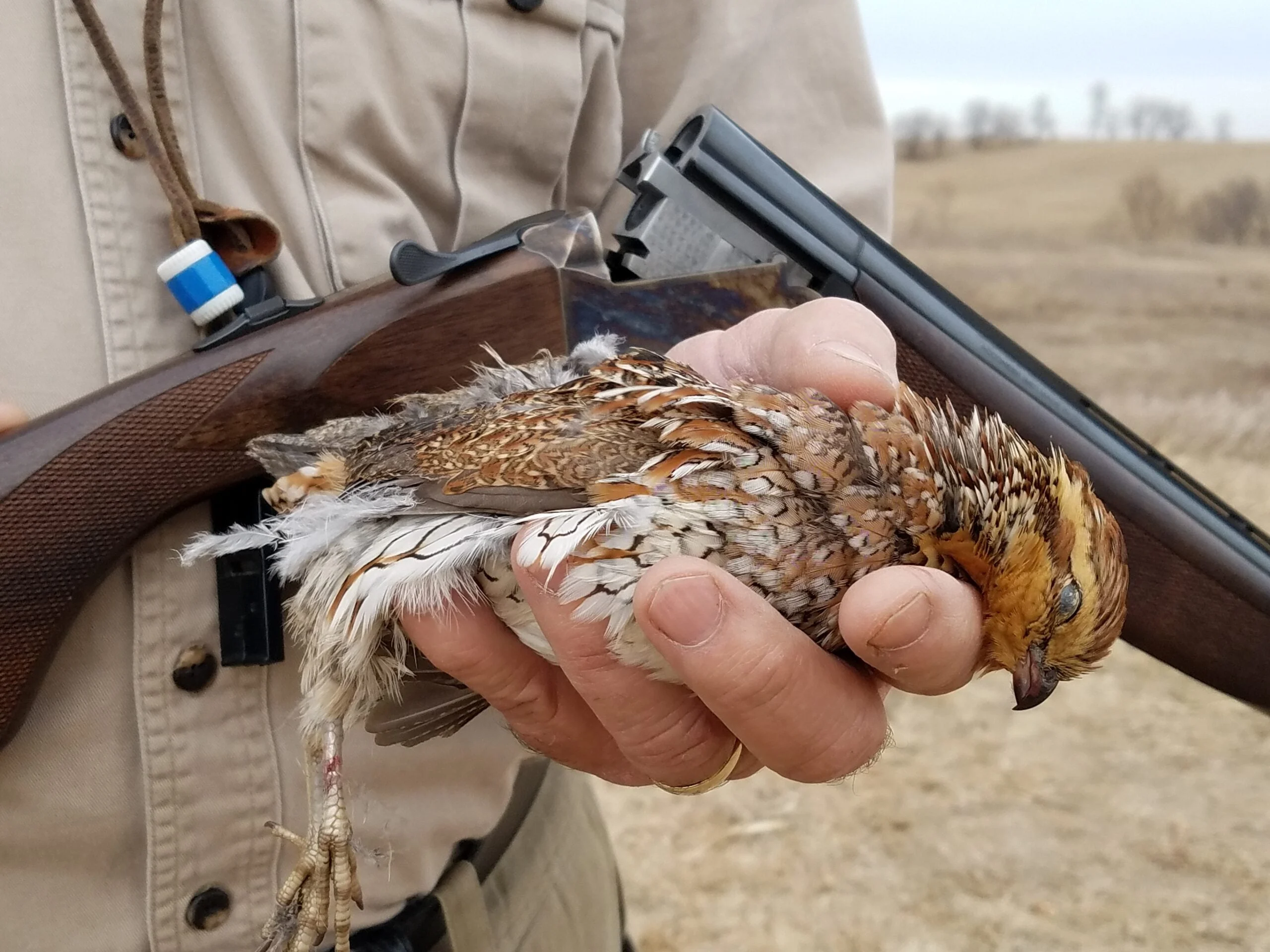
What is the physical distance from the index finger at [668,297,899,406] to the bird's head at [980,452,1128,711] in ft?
1.14

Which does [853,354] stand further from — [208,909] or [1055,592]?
[208,909]

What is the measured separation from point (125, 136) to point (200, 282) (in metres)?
0.27

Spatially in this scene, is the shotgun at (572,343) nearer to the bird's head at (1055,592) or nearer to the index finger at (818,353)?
the index finger at (818,353)

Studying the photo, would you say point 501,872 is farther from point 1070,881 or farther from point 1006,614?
point 1070,881

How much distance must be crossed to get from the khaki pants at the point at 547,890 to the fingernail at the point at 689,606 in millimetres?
994

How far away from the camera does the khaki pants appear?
1.91 metres

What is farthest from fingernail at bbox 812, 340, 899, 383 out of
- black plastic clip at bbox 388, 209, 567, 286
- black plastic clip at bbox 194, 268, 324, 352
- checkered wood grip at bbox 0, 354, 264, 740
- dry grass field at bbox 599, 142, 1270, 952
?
dry grass field at bbox 599, 142, 1270, 952

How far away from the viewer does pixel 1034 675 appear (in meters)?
1.64

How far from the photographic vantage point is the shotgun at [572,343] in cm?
151

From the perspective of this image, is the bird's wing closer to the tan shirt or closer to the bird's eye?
the tan shirt

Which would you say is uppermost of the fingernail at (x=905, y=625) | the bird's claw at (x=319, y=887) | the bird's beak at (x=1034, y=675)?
the fingernail at (x=905, y=625)

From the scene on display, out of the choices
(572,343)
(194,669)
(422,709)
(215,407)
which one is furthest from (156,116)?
(422,709)

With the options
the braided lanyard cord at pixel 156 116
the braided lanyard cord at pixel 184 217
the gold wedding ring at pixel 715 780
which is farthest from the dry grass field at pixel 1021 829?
the braided lanyard cord at pixel 156 116

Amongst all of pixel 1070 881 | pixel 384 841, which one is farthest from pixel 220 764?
pixel 1070 881
